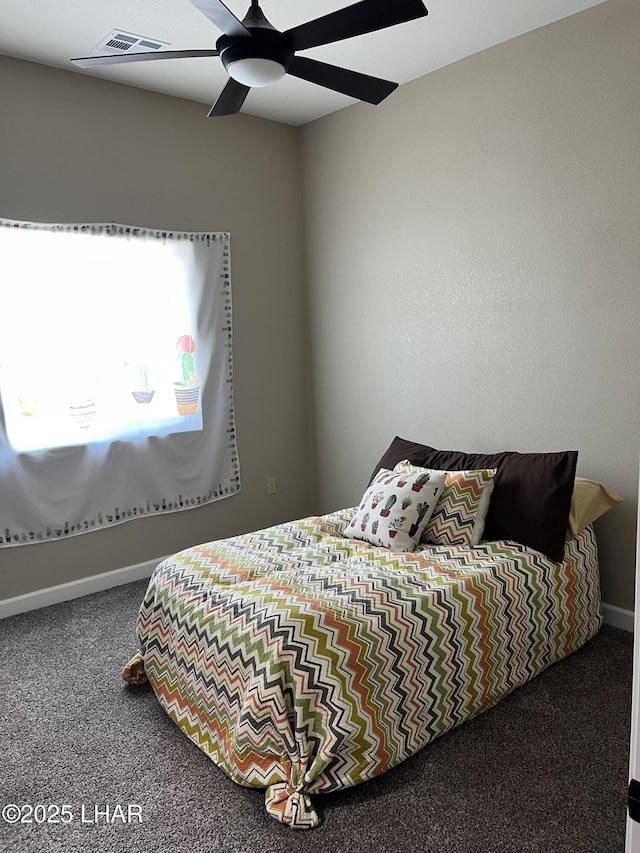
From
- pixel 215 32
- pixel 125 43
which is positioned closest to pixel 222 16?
pixel 215 32

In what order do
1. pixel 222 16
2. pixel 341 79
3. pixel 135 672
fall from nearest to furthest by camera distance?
pixel 222 16 → pixel 341 79 → pixel 135 672

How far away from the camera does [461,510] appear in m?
2.92

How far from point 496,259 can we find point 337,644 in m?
2.17

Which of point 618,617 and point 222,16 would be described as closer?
point 222,16

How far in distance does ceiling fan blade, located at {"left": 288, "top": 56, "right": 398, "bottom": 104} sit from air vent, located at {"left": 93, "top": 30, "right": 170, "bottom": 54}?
1.20 m

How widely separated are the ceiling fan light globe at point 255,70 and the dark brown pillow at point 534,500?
185cm

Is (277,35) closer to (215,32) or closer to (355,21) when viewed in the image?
(355,21)

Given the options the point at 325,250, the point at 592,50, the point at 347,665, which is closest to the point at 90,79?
the point at 325,250

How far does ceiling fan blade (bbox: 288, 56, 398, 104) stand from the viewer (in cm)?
216

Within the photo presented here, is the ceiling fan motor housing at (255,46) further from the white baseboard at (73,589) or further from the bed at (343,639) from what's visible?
the white baseboard at (73,589)

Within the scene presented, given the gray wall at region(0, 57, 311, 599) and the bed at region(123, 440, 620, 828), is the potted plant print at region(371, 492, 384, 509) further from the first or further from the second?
the gray wall at region(0, 57, 311, 599)

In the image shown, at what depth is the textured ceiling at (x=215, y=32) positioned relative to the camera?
284cm

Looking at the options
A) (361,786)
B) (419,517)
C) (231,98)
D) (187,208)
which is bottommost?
(361,786)

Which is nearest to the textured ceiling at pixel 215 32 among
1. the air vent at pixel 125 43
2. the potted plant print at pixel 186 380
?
the air vent at pixel 125 43
